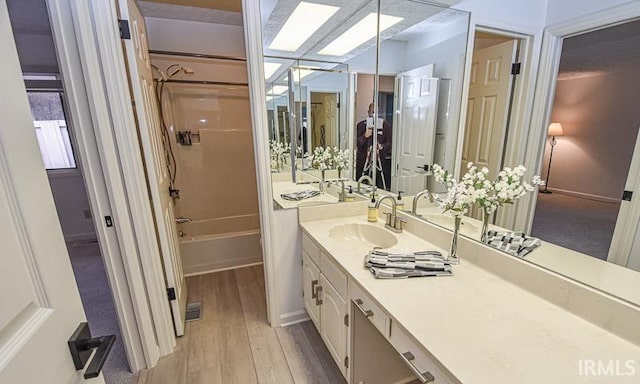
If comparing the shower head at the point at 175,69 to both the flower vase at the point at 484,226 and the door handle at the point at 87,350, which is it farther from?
the flower vase at the point at 484,226

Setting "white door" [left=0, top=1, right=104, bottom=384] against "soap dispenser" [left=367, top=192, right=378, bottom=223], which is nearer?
"white door" [left=0, top=1, right=104, bottom=384]

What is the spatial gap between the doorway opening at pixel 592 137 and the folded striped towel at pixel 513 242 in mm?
90

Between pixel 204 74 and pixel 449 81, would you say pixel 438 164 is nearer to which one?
pixel 449 81

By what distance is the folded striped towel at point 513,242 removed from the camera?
1.11m

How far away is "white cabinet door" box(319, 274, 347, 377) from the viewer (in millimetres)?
1382

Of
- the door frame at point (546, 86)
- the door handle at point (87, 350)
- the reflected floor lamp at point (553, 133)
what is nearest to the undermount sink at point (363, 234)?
the door frame at point (546, 86)

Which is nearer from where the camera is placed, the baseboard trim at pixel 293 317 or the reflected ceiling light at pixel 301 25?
the reflected ceiling light at pixel 301 25

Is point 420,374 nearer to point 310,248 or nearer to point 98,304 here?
point 310,248

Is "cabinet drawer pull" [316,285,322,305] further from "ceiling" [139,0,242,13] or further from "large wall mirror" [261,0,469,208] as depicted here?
"ceiling" [139,0,242,13]

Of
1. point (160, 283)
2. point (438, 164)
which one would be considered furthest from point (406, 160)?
point (160, 283)

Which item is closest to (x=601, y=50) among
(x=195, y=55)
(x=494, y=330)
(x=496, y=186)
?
(x=496, y=186)

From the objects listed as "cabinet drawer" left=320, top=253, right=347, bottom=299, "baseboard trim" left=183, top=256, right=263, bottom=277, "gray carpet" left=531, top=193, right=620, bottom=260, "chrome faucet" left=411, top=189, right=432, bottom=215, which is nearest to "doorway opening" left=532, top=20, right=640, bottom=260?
"gray carpet" left=531, top=193, right=620, bottom=260

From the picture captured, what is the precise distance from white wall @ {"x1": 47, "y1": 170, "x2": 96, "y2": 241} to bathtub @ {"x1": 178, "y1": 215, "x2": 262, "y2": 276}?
1.55m

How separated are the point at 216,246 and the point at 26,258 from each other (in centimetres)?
246
